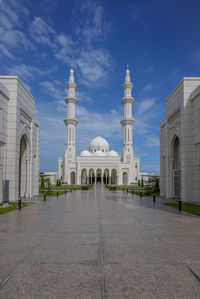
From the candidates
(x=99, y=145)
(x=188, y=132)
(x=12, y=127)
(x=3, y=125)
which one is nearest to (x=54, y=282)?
(x=3, y=125)

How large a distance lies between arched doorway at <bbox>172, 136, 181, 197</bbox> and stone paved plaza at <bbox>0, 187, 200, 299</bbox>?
13428 mm

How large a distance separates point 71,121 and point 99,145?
57.6ft

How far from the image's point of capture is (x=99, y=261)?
4555 mm

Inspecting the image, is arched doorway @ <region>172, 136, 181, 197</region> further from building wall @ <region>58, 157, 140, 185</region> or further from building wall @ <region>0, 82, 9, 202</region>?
building wall @ <region>58, 157, 140, 185</region>

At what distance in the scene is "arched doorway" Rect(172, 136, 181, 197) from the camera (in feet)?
68.0

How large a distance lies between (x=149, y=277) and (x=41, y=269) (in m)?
1.82

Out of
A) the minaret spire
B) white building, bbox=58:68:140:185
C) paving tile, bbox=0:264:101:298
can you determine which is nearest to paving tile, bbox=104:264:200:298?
paving tile, bbox=0:264:101:298

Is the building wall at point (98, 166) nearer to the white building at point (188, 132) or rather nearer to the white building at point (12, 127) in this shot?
the white building at point (12, 127)

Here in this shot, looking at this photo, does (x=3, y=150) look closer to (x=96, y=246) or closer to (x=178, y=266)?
(x=96, y=246)

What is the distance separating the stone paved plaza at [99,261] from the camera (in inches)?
134

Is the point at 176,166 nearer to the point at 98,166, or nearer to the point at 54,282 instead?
the point at 54,282

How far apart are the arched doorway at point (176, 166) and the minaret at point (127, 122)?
35461 mm

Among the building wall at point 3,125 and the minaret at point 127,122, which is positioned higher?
the minaret at point 127,122

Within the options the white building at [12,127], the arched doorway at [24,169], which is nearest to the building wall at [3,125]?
the white building at [12,127]
